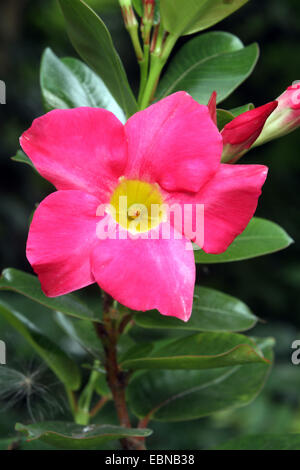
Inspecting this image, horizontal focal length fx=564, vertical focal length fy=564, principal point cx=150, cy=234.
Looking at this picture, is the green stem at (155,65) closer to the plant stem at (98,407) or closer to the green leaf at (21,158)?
the green leaf at (21,158)

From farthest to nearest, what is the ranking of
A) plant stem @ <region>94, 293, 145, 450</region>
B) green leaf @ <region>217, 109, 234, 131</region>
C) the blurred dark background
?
the blurred dark background < plant stem @ <region>94, 293, 145, 450</region> < green leaf @ <region>217, 109, 234, 131</region>

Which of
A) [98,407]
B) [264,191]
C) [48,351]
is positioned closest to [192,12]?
[48,351]

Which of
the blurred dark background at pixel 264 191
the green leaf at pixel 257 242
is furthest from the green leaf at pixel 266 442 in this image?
the blurred dark background at pixel 264 191

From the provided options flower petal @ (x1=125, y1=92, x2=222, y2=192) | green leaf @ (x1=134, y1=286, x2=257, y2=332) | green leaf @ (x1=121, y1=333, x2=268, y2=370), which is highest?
flower petal @ (x1=125, y1=92, x2=222, y2=192)

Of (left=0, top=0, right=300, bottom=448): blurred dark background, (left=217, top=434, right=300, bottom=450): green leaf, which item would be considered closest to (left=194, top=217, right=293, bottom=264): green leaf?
(left=217, top=434, right=300, bottom=450): green leaf

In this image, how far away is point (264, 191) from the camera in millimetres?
2658

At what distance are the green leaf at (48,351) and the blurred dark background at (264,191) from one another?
1.31m

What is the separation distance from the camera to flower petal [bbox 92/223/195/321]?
23.3 inches

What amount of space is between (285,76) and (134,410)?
227 centimetres

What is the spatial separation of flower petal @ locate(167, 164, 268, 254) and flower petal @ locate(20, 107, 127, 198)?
110 mm

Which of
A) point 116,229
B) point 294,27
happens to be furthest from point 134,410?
point 294,27

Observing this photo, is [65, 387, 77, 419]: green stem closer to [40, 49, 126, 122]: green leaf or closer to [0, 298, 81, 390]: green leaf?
[0, 298, 81, 390]: green leaf

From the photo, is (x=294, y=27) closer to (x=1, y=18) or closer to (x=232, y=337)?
(x=1, y=18)

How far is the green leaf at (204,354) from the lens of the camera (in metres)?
0.72
